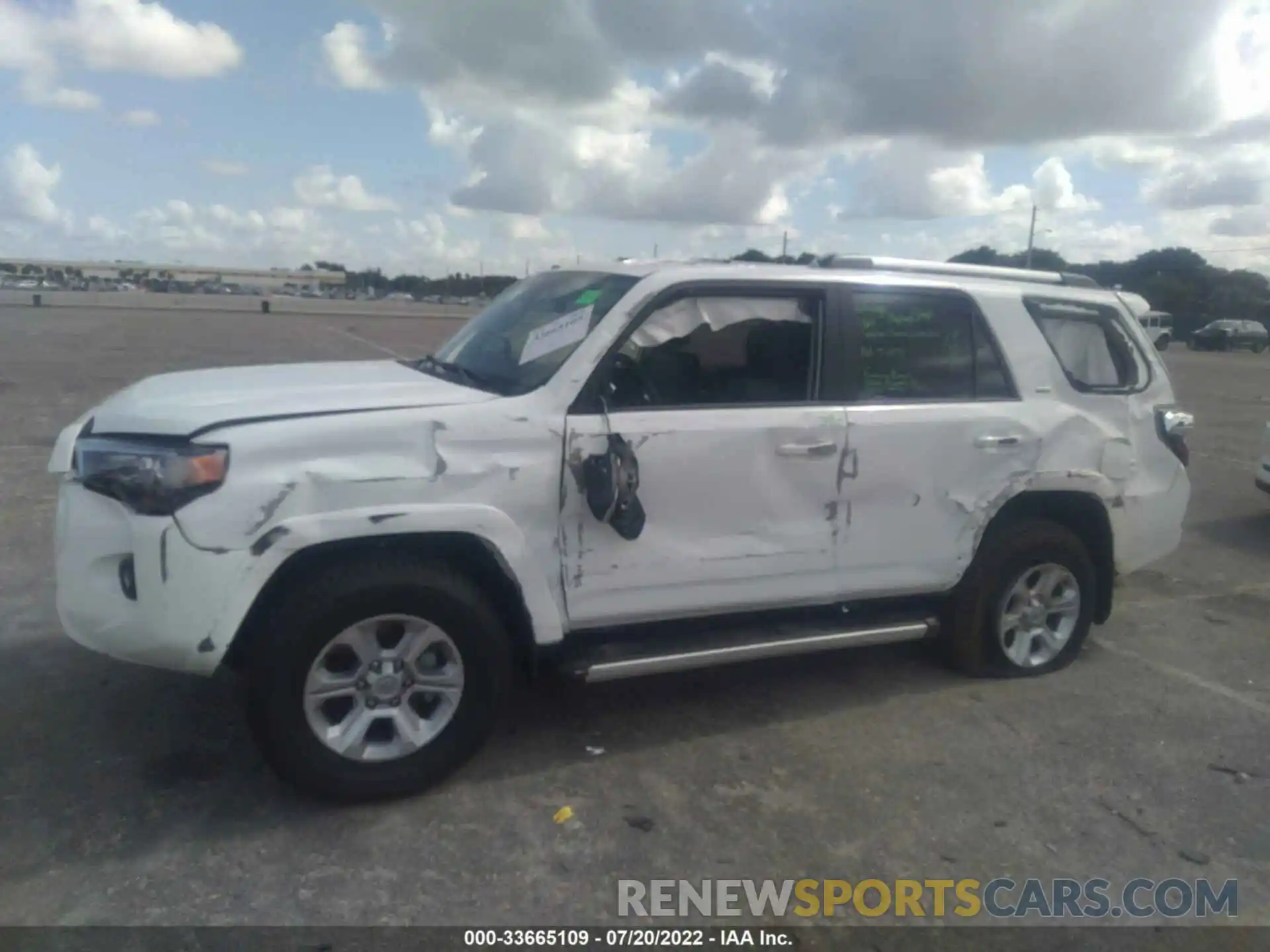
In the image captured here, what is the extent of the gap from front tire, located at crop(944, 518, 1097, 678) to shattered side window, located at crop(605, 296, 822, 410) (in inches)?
52.2

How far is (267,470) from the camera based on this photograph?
3.38 metres

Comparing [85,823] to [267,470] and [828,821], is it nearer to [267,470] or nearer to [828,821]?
[267,470]

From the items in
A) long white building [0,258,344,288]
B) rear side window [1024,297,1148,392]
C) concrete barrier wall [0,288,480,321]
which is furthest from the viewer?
long white building [0,258,344,288]

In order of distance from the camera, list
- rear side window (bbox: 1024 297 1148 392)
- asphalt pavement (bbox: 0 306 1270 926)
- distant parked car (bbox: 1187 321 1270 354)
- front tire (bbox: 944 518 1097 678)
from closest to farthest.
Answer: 1. asphalt pavement (bbox: 0 306 1270 926)
2. front tire (bbox: 944 518 1097 678)
3. rear side window (bbox: 1024 297 1148 392)
4. distant parked car (bbox: 1187 321 1270 354)

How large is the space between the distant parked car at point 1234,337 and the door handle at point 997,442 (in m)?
49.0

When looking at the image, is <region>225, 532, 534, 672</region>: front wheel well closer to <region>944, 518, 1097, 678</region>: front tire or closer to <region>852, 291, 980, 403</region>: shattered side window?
<region>852, 291, 980, 403</region>: shattered side window

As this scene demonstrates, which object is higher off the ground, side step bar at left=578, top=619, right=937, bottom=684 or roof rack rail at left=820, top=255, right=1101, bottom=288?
roof rack rail at left=820, top=255, right=1101, bottom=288

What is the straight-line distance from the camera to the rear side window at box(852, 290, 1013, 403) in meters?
4.58

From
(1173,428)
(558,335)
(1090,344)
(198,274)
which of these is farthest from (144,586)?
(198,274)

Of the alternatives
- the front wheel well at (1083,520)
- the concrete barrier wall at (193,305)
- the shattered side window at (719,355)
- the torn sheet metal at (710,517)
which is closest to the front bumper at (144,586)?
the torn sheet metal at (710,517)

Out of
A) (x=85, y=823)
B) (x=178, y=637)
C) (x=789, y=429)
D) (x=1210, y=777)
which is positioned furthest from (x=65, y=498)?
(x=1210, y=777)

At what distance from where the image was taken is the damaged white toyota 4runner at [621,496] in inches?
136

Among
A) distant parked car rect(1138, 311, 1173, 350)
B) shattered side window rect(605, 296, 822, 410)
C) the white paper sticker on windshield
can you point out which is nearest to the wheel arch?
shattered side window rect(605, 296, 822, 410)

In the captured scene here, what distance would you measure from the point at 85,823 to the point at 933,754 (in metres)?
3.16
